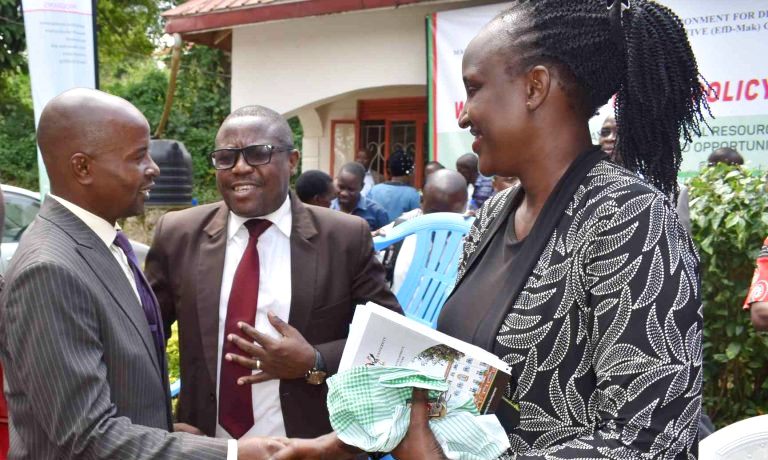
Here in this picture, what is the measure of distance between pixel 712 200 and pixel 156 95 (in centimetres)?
2088

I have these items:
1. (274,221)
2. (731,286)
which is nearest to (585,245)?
(274,221)

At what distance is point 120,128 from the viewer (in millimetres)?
Result: 2191

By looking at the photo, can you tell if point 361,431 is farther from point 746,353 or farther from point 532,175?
point 746,353

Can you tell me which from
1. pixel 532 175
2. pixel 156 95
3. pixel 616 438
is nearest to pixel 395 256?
pixel 532 175

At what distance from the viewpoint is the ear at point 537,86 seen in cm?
172

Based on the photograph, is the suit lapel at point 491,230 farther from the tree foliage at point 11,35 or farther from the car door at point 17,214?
the tree foliage at point 11,35

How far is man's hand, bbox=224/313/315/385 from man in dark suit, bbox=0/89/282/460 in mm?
299

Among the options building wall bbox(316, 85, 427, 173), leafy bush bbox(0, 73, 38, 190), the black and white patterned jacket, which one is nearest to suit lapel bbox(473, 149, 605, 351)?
the black and white patterned jacket

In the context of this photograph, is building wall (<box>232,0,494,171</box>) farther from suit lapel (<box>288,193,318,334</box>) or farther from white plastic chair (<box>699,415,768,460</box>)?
white plastic chair (<box>699,415,768,460</box>)

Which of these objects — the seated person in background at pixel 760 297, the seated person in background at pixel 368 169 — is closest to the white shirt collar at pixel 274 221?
the seated person in background at pixel 760 297

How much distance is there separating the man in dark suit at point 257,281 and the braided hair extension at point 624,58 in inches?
50.8

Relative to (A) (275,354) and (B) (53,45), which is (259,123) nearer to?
(A) (275,354)

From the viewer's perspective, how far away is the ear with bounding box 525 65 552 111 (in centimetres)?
172

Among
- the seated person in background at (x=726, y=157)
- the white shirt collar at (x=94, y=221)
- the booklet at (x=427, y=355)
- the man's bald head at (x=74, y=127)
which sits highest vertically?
the man's bald head at (x=74, y=127)
